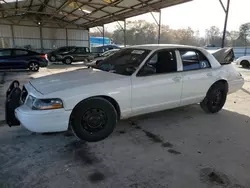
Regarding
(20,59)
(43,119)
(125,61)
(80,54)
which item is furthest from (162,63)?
(80,54)

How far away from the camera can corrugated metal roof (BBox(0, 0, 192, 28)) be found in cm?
1228

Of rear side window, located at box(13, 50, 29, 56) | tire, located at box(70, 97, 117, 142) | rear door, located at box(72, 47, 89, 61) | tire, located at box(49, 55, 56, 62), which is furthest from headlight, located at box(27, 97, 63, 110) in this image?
tire, located at box(49, 55, 56, 62)

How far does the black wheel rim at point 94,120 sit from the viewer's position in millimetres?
3156

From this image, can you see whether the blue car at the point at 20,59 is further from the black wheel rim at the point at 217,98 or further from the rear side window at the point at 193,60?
the black wheel rim at the point at 217,98

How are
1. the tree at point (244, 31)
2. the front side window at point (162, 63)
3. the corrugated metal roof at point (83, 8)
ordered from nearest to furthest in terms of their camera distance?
the front side window at point (162, 63) < the corrugated metal roof at point (83, 8) < the tree at point (244, 31)

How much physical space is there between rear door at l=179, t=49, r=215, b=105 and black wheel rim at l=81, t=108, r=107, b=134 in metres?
1.65

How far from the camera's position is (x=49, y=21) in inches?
839

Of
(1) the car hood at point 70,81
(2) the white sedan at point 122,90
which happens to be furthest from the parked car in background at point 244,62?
(1) the car hood at point 70,81

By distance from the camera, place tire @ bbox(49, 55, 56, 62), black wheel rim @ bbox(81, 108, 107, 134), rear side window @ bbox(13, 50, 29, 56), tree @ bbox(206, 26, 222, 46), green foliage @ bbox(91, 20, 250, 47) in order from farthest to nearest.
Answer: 1. tree @ bbox(206, 26, 222, 46)
2. green foliage @ bbox(91, 20, 250, 47)
3. tire @ bbox(49, 55, 56, 62)
4. rear side window @ bbox(13, 50, 29, 56)
5. black wheel rim @ bbox(81, 108, 107, 134)

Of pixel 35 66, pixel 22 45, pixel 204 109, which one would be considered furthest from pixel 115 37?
pixel 204 109

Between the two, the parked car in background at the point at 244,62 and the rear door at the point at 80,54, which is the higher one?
the rear door at the point at 80,54

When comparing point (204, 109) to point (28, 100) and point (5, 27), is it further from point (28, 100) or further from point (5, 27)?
point (5, 27)

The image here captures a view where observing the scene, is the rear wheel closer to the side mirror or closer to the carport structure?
the carport structure

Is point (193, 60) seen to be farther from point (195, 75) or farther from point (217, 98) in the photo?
point (217, 98)
